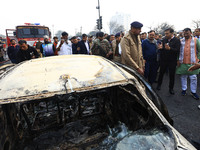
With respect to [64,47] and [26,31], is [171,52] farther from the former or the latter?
[26,31]

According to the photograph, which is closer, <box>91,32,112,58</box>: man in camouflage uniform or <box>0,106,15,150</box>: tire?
<box>0,106,15,150</box>: tire

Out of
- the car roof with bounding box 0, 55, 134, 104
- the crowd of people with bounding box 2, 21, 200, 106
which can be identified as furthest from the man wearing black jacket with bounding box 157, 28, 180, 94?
the car roof with bounding box 0, 55, 134, 104

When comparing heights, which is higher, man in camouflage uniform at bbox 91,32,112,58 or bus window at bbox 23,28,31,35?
bus window at bbox 23,28,31,35

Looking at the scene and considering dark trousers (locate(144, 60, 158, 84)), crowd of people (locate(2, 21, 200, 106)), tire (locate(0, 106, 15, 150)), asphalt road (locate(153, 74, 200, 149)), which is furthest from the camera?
dark trousers (locate(144, 60, 158, 84))

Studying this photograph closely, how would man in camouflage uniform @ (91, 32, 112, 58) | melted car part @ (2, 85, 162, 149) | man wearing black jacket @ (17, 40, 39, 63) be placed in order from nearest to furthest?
1. melted car part @ (2, 85, 162, 149)
2. man wearing black jacket @ (17, 40, 39, 63)
3. man in camouflage uniform @ (91, 32, 112, 58)

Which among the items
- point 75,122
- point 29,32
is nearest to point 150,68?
point 75,122

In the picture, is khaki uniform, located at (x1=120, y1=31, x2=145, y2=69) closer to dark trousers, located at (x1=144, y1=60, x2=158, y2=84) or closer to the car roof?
dark trousers, located at (x1=144, y1=60, x2=158, y2=84)

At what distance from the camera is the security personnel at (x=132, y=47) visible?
9.84 feet

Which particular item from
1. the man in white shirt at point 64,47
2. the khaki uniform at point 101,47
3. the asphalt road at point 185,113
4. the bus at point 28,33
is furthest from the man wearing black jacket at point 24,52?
the bus at point 28,33

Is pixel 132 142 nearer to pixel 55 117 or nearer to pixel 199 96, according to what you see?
pixel 55 117

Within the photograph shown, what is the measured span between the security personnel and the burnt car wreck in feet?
3.12

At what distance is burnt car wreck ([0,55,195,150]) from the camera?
1.12m

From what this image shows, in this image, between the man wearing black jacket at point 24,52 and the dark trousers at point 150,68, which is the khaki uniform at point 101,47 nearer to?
the dark trousers at point 150,68

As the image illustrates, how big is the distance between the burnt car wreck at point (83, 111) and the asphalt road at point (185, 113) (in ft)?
2.93
